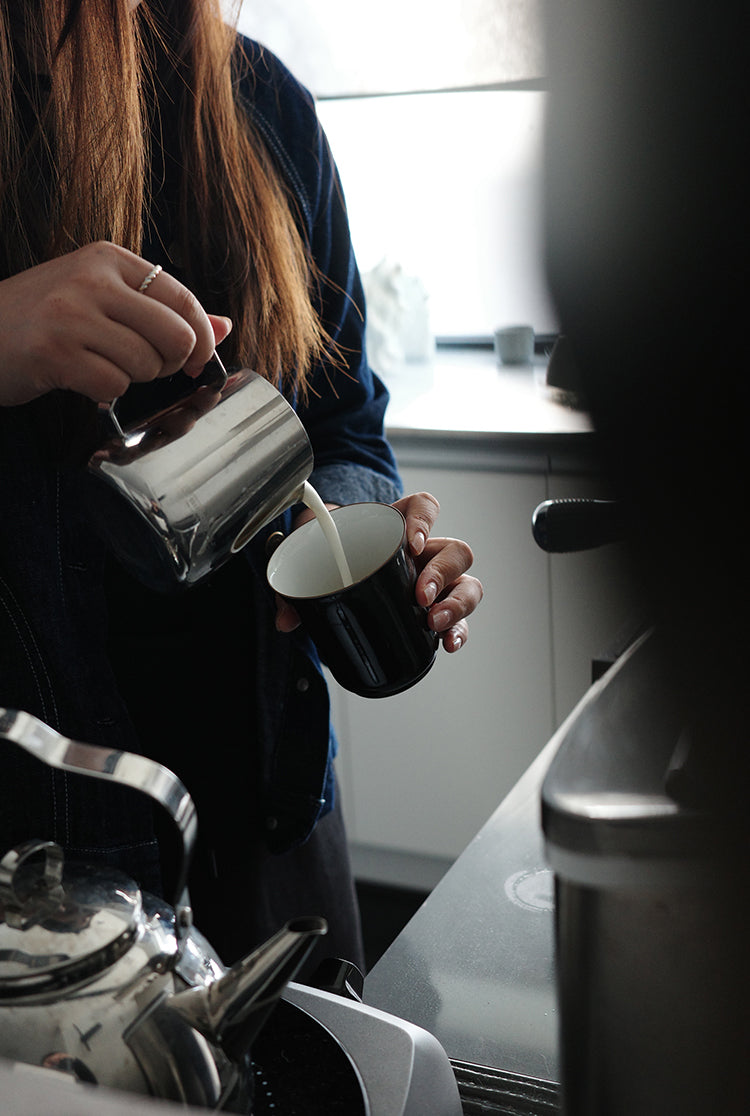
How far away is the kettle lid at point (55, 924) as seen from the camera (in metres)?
0.39

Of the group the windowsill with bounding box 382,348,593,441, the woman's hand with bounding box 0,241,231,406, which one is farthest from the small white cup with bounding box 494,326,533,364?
the woman's hand with bounding box 0,241,231,406

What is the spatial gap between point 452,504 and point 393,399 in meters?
0.30

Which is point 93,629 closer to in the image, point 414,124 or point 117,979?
point 117,979

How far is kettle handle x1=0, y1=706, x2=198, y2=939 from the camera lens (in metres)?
0.38

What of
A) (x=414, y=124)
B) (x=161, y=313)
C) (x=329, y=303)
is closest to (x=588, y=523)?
(x=161, y=313)

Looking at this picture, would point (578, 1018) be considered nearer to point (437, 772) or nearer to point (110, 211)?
point (110, 211)

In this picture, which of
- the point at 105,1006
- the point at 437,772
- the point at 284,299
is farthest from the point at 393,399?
the point at 105,1006

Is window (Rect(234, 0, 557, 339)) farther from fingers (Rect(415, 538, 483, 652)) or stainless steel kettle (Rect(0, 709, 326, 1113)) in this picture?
stainless steel kettle (Rect(0, 709, 326, 1113))

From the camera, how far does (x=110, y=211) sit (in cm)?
82

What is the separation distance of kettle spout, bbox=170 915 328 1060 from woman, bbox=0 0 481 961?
0.37 m

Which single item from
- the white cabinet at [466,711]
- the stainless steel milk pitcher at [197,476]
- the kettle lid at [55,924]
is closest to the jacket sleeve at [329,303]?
the stainless steel milk pitcher at [197,476]

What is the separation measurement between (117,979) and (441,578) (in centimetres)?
46

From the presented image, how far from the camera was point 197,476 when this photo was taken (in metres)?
0.66

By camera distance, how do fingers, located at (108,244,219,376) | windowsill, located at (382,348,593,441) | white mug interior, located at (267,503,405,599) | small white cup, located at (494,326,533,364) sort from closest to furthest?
fingers, located at (108,244,219,376), white mug interior, located at (267,503,405,599), windowsill, located at (382,348,593,441), small white cup, located at (494,326,533,364)
